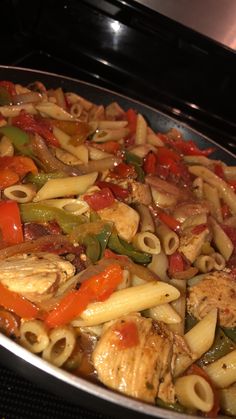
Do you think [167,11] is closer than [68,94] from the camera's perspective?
Yes

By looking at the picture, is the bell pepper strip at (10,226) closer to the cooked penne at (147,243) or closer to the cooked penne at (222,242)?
the cooked penne at (147,243)

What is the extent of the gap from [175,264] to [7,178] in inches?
32.3

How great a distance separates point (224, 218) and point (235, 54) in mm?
922

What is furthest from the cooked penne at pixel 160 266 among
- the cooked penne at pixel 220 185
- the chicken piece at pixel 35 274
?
the cooked penne at pixel 220 185

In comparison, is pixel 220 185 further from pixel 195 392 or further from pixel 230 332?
pixel 195 392

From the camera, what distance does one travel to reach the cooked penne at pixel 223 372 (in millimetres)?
1912

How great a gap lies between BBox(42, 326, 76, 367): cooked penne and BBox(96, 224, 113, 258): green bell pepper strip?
394 millimetres

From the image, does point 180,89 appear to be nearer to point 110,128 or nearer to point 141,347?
point 110,128

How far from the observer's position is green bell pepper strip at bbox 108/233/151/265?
6.84 ft

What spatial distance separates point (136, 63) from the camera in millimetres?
3320

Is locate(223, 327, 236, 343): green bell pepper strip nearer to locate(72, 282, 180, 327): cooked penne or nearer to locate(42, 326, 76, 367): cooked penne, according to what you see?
locate(72, 282, 180, 327): cooked penne

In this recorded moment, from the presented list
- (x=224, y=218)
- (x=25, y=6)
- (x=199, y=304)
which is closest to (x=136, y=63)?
(x=25, y=6)

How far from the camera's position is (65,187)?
224cm

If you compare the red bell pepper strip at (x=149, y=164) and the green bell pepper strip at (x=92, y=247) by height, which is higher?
the red bell pepper strip at (x=149, y=164)
